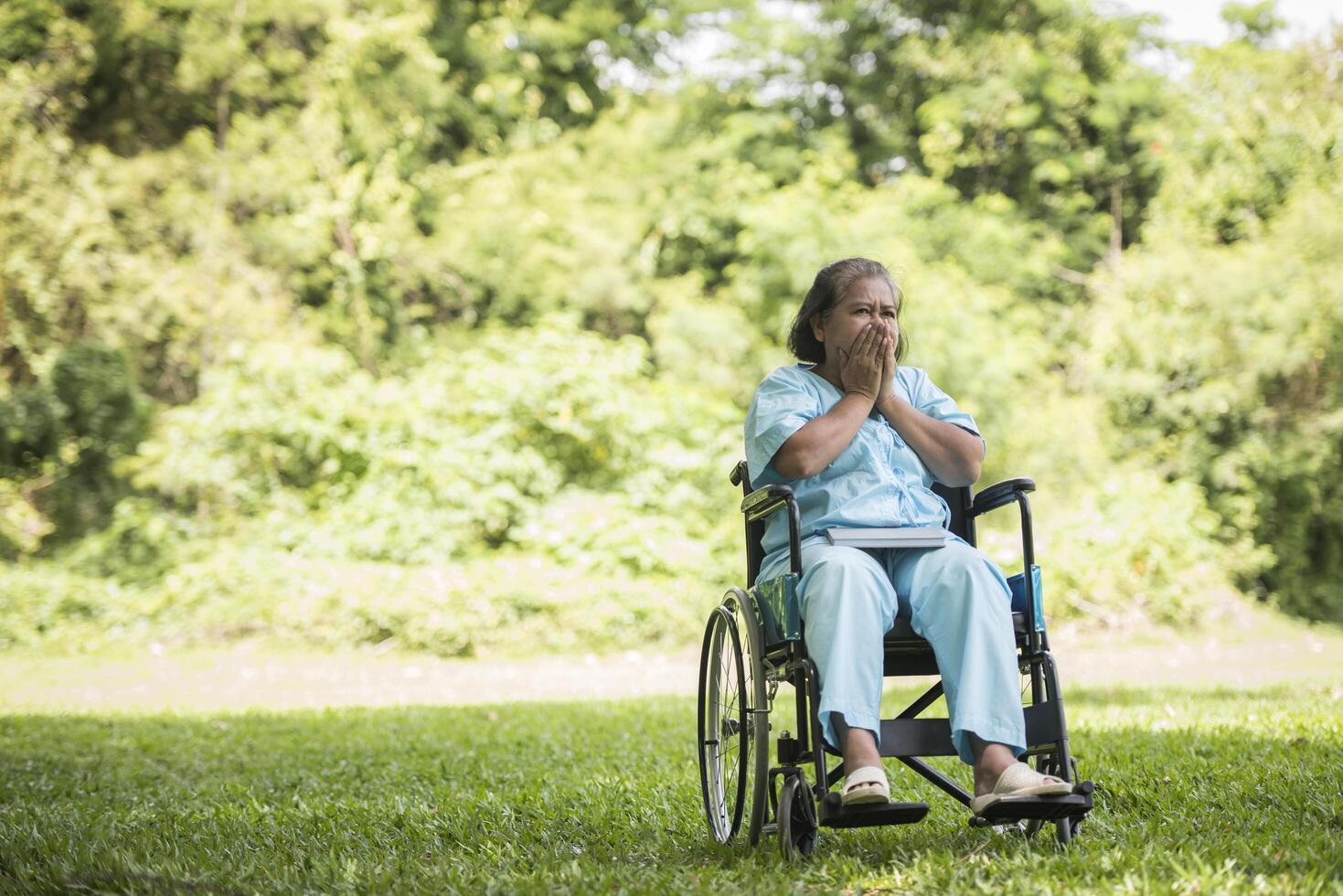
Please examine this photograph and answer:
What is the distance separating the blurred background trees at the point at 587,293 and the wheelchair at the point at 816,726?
22.7 feet

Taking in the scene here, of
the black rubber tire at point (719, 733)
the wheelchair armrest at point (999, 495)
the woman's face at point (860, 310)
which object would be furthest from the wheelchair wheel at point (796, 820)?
the woman's face at point (860, 310)

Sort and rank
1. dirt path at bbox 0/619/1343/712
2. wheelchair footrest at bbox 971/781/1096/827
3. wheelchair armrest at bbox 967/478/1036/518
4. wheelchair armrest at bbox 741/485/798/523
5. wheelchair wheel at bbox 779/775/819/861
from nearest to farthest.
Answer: wheelchair footrest at bbox 971/781/1096/827
wheelchair wheel at bbox 779/775/819/861
wheelchair armrest at bbox 741/485/798/523
wheelchair armrest at bbox 967/478/1036/518
dirt path at bbox 0/619/1343/712

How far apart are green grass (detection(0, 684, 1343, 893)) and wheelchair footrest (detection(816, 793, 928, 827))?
112 mm

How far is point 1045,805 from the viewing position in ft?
7.51

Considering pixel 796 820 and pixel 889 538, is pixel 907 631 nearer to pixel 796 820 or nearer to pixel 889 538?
pixel 889 538

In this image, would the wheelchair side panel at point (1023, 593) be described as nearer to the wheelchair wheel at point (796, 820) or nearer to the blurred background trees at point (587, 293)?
the wheelchair wheel at point (796, 820)

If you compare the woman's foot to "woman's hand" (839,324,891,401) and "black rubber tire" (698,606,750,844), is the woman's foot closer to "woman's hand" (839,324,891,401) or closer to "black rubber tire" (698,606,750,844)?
"black rubber tire" (698,606,750,844)

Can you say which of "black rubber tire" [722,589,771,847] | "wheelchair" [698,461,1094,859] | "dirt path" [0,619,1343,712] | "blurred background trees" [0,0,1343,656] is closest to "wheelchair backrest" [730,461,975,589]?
"wheelchair" [698,461,1094,859]

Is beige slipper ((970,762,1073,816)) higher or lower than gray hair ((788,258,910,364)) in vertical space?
lower

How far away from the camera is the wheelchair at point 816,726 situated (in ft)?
7.79

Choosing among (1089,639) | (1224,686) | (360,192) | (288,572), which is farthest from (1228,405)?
(360,192)

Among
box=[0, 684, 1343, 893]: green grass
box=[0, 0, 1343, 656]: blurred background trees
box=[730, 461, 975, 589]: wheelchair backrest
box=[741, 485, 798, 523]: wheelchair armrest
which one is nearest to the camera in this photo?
box=[0, 684, 1343, 893]: green grass

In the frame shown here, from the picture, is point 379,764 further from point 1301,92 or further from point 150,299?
point 1301,92

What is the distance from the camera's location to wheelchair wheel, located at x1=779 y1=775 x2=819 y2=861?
254 centimetres
